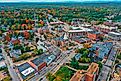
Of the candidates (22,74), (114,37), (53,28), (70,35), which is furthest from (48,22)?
(22,74)

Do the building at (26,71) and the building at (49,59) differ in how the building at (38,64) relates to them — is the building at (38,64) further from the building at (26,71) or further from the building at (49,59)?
the building at (49,59)

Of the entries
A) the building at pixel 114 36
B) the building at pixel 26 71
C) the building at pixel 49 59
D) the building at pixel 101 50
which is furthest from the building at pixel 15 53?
the building at pixel 114 36

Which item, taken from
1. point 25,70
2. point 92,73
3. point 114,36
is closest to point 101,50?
point 92,73

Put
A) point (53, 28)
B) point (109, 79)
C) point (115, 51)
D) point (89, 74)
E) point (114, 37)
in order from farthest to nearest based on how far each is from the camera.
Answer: point (53, 28) → point (114, 37) → point (115, 51) → point (109, 79) → point (89, 74)

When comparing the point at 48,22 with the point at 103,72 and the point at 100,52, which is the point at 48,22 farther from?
the point at 103,72

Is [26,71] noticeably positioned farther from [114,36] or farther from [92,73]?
[114,36]

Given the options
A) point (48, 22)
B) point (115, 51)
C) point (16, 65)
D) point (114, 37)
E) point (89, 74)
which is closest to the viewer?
point (89, 74)

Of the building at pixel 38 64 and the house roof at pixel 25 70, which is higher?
the building at pixel 38 64

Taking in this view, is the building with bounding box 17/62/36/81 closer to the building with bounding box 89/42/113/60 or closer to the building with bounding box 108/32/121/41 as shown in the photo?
the building with bounding box 89/42/113/60
